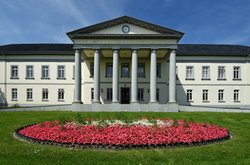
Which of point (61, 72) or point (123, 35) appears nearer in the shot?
point (123, 35)

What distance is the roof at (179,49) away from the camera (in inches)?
1411

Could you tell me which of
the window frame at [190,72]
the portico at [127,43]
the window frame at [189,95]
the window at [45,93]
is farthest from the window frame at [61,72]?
the window frame at [189,95]

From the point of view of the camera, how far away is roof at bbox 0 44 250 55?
35.8 m

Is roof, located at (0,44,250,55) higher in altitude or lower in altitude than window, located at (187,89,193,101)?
higher

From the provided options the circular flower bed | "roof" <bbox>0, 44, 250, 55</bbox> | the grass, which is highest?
"roof" <bbox>0, 44, 250, 55</bbox>

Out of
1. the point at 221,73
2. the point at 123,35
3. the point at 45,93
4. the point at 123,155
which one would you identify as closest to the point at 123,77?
the point at 123,35

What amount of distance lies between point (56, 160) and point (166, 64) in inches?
1139

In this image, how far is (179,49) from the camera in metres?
38.0

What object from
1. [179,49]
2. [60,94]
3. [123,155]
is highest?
[179,49]

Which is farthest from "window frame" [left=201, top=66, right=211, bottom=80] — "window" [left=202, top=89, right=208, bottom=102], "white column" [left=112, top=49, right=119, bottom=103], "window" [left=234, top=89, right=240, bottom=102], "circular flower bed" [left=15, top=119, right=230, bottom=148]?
"circular flower bed" [left=15, top=119, right=230, bottom=148]

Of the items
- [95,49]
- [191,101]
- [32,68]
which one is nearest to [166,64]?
[191,101]

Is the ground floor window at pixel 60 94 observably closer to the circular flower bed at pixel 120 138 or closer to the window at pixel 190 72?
the window at pixel 190 72

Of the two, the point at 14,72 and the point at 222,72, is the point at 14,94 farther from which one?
the point at 222,72

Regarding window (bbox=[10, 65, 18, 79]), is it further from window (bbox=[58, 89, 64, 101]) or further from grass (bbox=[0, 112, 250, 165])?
grass (bbox=[0, 112, 250, 165])
